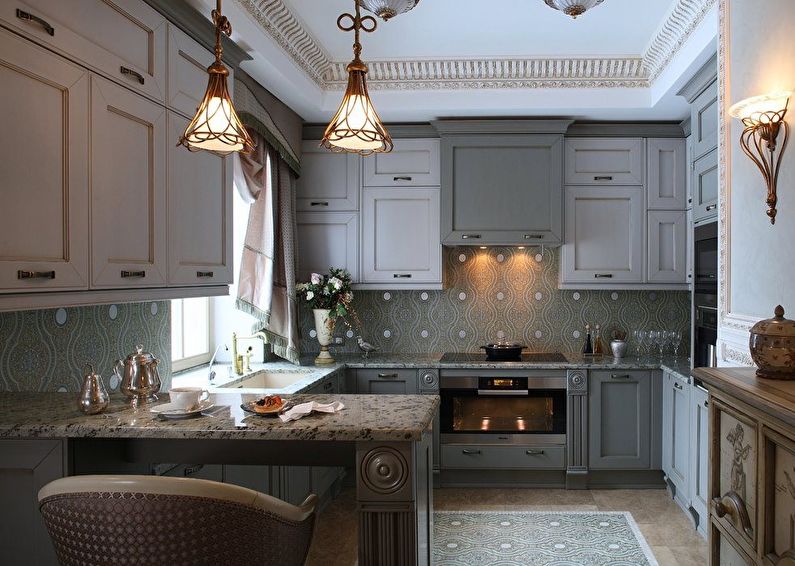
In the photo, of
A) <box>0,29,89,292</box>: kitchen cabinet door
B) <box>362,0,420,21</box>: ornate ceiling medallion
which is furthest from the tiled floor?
<box>362,0,420,21</box>: ornate ceiling medallion

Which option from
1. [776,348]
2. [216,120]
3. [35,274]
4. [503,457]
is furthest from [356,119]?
[503,457]

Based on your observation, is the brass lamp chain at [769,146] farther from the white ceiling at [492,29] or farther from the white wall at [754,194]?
the white ceiling at [492,29]

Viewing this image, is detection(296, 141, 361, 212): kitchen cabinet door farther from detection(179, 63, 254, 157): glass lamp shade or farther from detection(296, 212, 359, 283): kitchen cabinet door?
detection(179, 63, 254, 157): glass lamp shade

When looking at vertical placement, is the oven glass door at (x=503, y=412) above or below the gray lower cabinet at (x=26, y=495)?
below

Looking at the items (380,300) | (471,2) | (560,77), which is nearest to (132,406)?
(471,2)

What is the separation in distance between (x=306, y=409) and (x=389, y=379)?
7.93 feet

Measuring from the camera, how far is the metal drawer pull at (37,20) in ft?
5.30

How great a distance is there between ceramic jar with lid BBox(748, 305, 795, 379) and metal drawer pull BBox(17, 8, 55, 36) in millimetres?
2054

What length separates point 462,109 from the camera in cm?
411

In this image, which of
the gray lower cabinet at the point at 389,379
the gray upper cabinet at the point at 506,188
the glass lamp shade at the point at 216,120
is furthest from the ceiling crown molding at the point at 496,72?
the glass lamp shade at the point at 216,120

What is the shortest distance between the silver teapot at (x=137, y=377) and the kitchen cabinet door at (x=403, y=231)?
8.13 feet

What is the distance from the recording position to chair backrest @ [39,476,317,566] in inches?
49.6

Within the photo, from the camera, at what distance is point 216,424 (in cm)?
174

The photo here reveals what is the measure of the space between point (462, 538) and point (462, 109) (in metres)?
2.67
